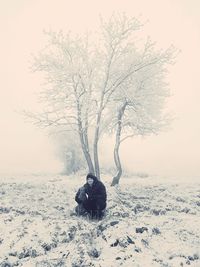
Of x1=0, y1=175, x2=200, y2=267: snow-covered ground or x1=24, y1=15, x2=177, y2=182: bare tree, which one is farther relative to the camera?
x1=24, y1=15, x2=177, y2=182: bare tree

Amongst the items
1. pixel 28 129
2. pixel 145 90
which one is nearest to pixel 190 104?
pixel 28 129

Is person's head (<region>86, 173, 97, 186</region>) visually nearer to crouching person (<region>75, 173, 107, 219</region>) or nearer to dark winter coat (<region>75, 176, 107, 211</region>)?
crouching person (<region>75, 173, 107, 219</region>)

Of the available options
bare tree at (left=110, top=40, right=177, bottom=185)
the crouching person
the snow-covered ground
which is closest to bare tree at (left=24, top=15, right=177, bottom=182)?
bare tree at (left=110, top=40, right=177, bottom=185)

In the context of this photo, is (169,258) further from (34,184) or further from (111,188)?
(34,184)

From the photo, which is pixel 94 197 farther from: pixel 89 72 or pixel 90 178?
pixel 89 72

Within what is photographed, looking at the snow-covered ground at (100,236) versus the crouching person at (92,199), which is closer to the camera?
the snow-covered ground at (100,236)

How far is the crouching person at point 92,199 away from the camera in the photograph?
15.9m

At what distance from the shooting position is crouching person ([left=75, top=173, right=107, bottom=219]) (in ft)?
52.0

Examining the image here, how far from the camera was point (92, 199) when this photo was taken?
15938mm

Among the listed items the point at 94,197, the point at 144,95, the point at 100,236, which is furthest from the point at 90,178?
the point at 144,95

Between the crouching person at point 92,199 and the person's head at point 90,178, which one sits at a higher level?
the person's head at point 90,178

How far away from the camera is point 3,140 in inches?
3799

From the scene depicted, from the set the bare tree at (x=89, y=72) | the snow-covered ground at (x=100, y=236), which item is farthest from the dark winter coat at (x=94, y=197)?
the bare tree at (x=89, y=72)

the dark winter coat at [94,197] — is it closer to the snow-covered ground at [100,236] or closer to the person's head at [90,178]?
the person's head at [90,178]
